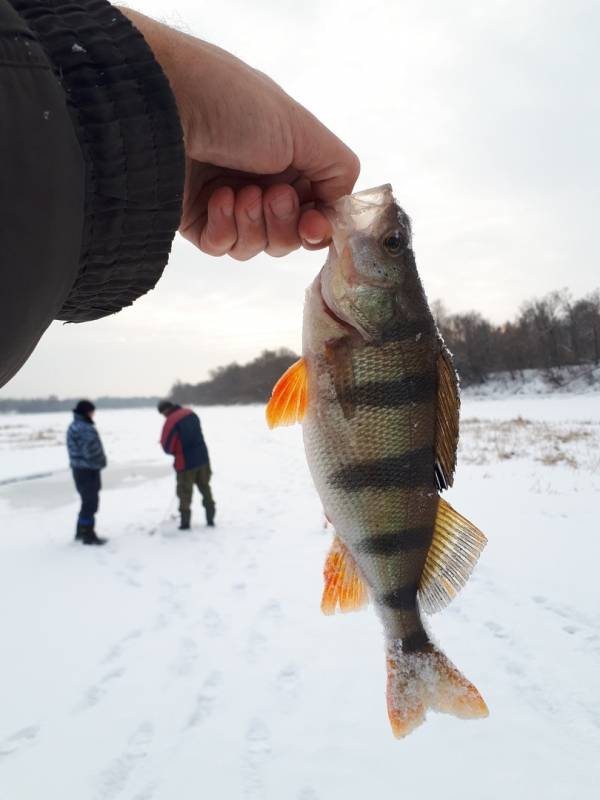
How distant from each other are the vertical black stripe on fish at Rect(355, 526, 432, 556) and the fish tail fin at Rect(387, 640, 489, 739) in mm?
327

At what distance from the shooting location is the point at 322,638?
4633 mm

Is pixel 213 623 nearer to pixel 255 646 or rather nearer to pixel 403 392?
pixel 255 646

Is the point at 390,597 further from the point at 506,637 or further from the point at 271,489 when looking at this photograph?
the point at 271,489

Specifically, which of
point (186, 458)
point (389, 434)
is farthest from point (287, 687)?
point (186, 458)

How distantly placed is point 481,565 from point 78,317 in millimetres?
5586

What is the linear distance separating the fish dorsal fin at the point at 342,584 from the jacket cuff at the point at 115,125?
1.24m

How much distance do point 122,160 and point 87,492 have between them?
786 centimetres

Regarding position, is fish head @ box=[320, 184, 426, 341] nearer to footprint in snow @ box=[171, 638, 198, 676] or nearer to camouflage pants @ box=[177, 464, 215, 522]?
footprint in snow @ box=[171, 638, 198, 676]

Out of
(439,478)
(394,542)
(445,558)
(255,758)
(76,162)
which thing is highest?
(76,162)

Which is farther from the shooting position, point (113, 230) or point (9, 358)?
point (113, 230)

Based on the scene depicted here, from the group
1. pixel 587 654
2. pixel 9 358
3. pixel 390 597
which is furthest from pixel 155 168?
pixel 587 654

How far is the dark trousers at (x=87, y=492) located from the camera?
8.29m

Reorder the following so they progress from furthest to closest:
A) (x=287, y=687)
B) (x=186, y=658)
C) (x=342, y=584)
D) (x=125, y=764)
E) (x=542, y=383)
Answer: (x=542, y=383)
(x=186, y=658)
(x=287, y=687)
(x=125, y=764)
(x=342, y=584)

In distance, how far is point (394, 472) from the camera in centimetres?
176
